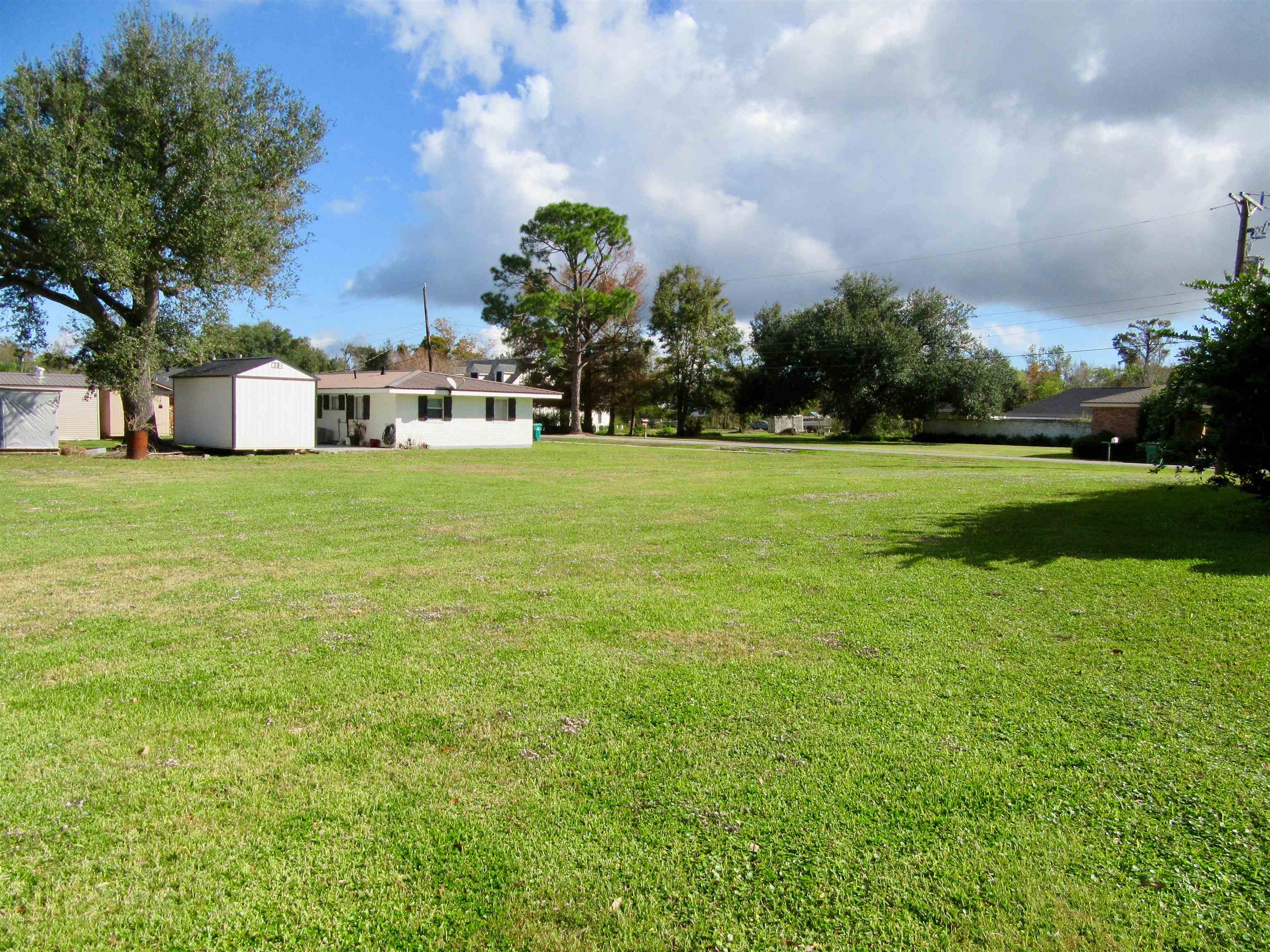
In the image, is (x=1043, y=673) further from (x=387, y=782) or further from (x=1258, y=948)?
(x=387, y=782)

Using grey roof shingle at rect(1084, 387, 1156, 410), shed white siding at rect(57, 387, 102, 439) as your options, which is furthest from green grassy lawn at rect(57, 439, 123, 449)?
grey roof shingle at rect(1084, 387, 1156, 410)

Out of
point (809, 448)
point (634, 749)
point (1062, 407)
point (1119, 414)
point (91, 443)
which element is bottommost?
point (634, 749)

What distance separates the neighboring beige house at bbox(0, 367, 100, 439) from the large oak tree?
1129 cm

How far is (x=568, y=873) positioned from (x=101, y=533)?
977 centimetres

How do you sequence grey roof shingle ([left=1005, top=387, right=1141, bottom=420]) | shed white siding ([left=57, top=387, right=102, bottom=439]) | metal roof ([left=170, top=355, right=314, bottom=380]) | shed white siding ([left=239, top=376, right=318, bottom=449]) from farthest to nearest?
1. grey roof shingle ([left=1005, top=387, right=1141, bottom=420])
2. shed white siding ([left=57, top=387, right=102, bottom=439])
3. metal roof ([left=170, top=355, right=314, bottom=380])
4. shed white siding ([left=239, top=376, right=318, bottom=449])

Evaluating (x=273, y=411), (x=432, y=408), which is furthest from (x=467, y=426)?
(x=273, y=411)

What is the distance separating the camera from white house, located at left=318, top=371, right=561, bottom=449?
31.0m

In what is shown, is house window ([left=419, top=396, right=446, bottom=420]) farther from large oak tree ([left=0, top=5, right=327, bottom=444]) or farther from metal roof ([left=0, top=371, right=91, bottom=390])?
metal roof ([left=0, top=371, right=91, bottom=390])

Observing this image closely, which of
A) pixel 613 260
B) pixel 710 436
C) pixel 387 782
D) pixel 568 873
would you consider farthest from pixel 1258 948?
pixel 710 436

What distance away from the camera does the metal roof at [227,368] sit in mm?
25547

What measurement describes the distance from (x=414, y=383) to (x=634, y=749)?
29.5 metres

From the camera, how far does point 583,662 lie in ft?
16.7

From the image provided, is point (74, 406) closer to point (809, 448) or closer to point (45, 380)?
point (45, 380)

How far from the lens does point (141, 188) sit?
2125cm
